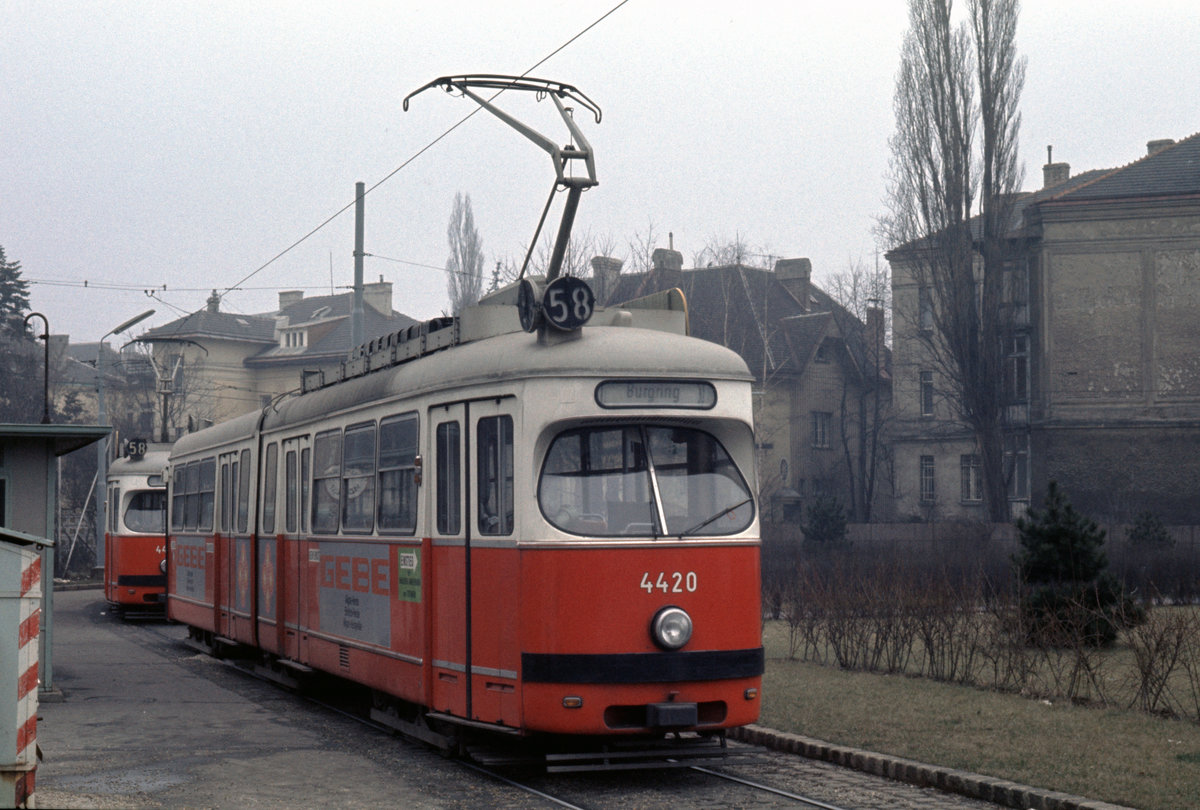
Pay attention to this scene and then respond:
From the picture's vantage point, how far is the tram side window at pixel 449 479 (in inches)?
418

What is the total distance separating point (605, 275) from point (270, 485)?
122 ft

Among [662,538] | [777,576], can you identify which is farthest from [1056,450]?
[662,538]

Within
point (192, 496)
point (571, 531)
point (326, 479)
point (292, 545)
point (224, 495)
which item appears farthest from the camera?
point (192, 496)

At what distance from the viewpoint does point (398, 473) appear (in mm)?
11758

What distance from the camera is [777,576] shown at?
30.0 m

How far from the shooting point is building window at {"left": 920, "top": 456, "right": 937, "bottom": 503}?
56.1 m

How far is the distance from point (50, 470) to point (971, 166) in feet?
114

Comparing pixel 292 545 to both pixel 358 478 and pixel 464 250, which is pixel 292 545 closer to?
pixel 358 478

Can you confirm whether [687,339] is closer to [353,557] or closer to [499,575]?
[499,575]

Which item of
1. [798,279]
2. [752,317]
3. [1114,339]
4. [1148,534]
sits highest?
[798,279]

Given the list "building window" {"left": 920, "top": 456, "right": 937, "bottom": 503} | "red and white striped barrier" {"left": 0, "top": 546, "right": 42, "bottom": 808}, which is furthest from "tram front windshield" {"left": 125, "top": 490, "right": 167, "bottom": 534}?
"building window" {"left": 920, "top": 456, "right": 937, "bottom": 503}

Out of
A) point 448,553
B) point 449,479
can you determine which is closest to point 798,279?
point 449,479

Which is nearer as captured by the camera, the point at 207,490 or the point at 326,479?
the point at 326,479

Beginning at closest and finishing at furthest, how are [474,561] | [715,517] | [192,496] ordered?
[715,517] < [474,561] < [192,496]
